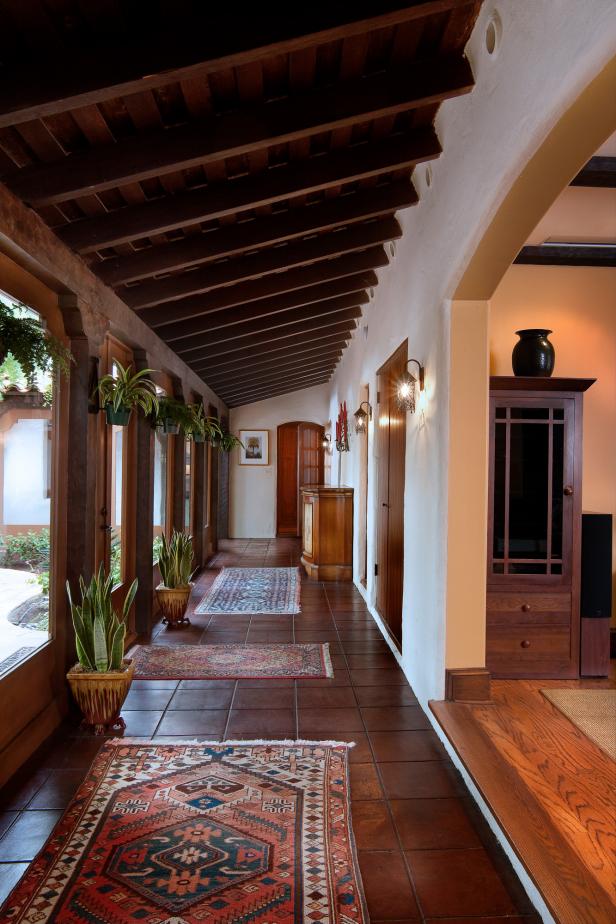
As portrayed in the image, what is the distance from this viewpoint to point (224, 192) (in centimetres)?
314

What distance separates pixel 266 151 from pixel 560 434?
2322mm

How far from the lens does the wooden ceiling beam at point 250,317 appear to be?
526cm

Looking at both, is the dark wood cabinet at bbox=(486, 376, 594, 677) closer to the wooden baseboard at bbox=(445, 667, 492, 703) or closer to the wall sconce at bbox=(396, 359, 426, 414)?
the wall sconce at bbox=(396, 359, 426, 414)


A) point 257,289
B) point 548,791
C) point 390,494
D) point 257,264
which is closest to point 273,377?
point 257,289

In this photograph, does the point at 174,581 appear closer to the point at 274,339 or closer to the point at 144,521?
the point at 144,521

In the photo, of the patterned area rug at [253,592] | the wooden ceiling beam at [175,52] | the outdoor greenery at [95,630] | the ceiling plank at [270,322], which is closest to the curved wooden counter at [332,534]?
the patterned area rug at [253,592]

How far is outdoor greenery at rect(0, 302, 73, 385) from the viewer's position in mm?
2420

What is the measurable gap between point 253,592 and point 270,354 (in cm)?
293

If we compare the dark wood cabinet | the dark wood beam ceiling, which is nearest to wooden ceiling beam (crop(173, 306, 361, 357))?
the dark wood beam ceiling

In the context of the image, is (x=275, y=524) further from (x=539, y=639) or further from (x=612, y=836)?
(x=612, y=836)

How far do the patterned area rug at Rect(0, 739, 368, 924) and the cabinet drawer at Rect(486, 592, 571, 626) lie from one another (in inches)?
51.2

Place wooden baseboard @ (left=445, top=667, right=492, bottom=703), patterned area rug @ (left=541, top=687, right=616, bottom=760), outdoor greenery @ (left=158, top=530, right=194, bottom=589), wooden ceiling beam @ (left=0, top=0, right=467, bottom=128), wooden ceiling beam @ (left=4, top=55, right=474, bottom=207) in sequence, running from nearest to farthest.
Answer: wooden ceiling beam @ (left=0, top=0, right=467, bottom=128) → wooden ceiling beam @ (left=4, top=55, right=474, bottom=207) → patterned area rug @ (left=541, top=687, right=616, bottom=760) → wooden baseboard @ (left=445, top=667, right=492, bottom=703) → outdoor greenery @ (left=158, top=530, right=194, bottom=589)

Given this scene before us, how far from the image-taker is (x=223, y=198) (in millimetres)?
3139

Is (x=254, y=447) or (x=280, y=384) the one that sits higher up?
(x=280, y=384)
